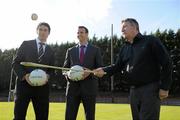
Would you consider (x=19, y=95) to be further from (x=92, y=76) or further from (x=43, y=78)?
(x=92, y=76)

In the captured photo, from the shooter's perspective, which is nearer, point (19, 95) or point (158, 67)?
point (158, 67)

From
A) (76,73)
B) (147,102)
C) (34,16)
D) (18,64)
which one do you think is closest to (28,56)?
(18,64)

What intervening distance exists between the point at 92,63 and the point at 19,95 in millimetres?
1943

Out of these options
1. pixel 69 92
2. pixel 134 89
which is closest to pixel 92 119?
pixel 69 92

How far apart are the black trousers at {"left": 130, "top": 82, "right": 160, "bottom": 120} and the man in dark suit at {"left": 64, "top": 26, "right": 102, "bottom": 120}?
200 cm

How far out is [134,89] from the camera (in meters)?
7.54

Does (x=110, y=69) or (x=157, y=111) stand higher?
(x=110, y=69)

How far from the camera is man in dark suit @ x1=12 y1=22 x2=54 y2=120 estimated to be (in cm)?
882

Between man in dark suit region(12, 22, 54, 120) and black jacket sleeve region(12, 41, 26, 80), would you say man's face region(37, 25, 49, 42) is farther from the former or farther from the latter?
black jacket sleeve region(12, 41, 26, 80)

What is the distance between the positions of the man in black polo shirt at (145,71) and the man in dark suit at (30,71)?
223cm

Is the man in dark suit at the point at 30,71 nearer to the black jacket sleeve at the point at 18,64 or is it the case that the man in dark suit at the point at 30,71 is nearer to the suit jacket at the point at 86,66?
the black jacket sleeve at the point at 18,64

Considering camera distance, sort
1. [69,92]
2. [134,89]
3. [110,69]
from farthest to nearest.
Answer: [69,92]
[110,69]
[134,89]

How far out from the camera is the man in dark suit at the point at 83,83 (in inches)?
366

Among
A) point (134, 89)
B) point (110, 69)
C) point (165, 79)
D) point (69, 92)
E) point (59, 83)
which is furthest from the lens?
point (59, 83)
